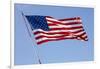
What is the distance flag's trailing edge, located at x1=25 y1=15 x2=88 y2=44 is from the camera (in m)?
1.89

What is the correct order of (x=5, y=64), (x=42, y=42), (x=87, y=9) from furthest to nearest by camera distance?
(x=87, y=9) < (x=42, y=42) < (x=5, y=64)

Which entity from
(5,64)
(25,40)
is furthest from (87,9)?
(5,64)

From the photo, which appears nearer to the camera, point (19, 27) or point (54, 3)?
point (19, 27)

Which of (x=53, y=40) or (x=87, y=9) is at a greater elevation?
(x=87, y=9)

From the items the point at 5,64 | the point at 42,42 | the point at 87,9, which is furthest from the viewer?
the point at 87,9

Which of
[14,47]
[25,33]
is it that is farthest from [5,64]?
[25,33]

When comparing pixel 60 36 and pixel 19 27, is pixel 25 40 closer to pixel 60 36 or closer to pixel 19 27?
pixel 19 27

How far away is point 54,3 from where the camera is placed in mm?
1948

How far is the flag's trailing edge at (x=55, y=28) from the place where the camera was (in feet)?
6.21

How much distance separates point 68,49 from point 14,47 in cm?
53

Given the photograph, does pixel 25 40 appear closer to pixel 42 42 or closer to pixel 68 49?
pixel 42 42

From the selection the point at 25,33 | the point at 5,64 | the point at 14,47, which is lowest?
the point at 5,64

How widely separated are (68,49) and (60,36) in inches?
6.0

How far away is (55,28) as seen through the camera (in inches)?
77.5
